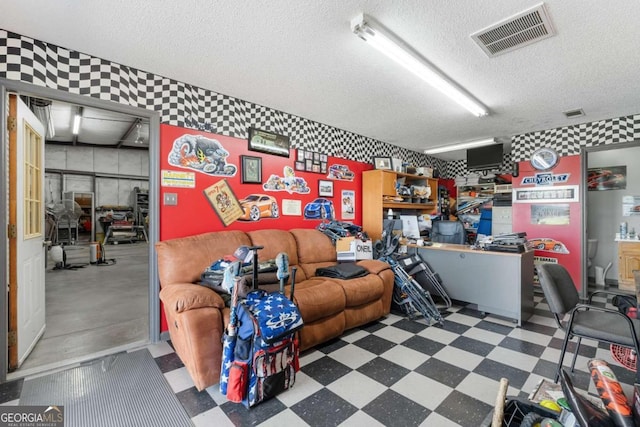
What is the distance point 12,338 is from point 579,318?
15.0 ft

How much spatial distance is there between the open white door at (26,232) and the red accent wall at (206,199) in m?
1.05

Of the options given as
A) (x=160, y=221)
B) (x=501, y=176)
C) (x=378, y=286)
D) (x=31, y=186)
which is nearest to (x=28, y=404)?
(x=160, y=221)

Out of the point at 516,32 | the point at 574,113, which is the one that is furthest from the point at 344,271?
the point at 574,113

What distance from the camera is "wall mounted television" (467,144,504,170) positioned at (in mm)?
5684

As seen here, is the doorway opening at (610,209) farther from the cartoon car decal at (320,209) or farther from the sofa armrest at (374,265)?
the cartoon car decal at (320,209)

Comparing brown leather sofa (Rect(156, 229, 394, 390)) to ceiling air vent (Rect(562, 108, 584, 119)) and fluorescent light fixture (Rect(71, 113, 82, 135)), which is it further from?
fluorescent light fixture (Rect(71, 113, 82, 135))

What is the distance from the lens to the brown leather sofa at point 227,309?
2041 millimetres

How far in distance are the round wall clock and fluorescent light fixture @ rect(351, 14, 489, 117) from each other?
2.24 m

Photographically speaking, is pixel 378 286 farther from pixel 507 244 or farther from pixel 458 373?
pixel 507 244

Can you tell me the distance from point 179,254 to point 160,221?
543mm

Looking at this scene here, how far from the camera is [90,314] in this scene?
3645 mm

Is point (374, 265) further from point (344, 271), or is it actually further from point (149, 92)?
point (149, 92)

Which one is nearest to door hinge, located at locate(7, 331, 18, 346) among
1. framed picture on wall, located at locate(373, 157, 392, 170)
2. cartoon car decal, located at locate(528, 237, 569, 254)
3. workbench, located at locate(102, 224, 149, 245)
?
framed picture on wall, located at locate(373, 157, 392, 170)

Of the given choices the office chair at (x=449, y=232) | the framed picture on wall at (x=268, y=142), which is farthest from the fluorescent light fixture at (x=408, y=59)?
the office chair at (x=449, y=232)
